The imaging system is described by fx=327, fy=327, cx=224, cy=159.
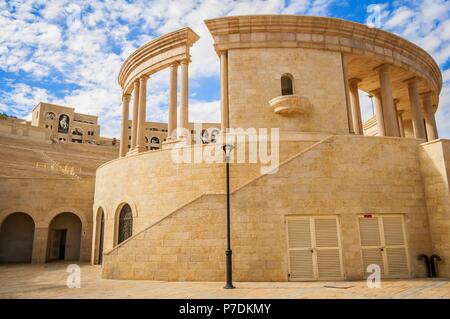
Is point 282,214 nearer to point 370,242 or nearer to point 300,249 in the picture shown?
point 300,249

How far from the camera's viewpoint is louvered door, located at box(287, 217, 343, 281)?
11.2 meters

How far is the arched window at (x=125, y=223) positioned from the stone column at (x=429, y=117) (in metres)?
23.3

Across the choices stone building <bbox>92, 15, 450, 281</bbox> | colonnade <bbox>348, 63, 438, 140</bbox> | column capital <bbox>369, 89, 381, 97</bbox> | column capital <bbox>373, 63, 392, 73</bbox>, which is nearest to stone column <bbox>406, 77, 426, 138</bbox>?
colonnade <bbox>348, 63, 438, 140</bbox>

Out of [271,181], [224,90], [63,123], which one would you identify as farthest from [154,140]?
[271,181]

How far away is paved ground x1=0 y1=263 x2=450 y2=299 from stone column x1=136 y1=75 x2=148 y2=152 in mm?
11462

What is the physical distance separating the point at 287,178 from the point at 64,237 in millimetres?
18100

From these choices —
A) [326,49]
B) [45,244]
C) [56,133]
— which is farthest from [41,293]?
[56,133]

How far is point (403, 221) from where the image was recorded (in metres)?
12.1

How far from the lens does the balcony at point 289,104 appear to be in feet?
57.9

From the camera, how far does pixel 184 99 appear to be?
A: 20312 mm

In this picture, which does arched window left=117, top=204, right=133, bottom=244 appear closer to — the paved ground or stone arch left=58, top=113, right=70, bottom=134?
the paved ground

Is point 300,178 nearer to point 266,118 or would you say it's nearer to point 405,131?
point 266,118
